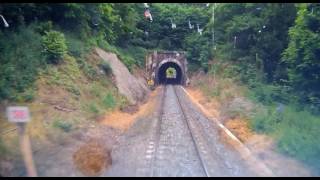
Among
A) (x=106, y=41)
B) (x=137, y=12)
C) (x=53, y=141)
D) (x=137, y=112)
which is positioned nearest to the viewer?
(x=53, y=141)

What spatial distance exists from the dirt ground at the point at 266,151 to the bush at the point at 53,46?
311 inches

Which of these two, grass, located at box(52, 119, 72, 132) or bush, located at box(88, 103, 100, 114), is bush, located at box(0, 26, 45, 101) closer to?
grass, located at box(52, 119, 72, 132)

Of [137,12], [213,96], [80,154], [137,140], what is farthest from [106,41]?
[80,154]

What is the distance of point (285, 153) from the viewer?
1273 centimetres

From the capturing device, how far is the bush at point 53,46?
63.8 feet

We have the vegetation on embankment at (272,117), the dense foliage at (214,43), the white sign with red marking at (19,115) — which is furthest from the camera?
the dense foliage at (214,43)

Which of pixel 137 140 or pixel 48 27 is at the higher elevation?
pixel 48 27

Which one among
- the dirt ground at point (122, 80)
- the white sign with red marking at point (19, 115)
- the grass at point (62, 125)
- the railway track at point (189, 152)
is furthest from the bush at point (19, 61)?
the dirt ground at point (122, 80)

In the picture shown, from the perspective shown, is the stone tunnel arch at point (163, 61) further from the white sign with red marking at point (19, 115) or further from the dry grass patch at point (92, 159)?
the white sign with red marking at point (19, 115)

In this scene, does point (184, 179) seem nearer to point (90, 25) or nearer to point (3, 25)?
point (3, 25)

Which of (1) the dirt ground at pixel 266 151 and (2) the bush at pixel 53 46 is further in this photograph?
(2) the bush at pixel 53 46

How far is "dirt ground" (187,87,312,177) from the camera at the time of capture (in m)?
11.2

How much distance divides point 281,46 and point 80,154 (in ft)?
53.9

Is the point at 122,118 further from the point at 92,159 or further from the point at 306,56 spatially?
the point at 306,56
